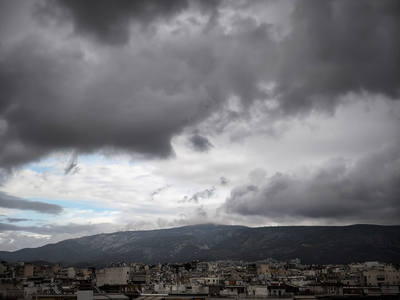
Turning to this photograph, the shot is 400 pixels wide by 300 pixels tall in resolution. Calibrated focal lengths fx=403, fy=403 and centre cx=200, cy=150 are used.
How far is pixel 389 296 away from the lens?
86.6m

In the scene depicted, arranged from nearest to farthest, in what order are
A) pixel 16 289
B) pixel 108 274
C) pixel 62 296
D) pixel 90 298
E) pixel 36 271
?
pixel 90 298 < pixel 62 296 < pixel 16 289 < pixel 108 274 < pixel 36 271

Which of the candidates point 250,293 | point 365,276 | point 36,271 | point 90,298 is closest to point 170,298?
point 90,298

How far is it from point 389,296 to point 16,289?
86637 millimetres

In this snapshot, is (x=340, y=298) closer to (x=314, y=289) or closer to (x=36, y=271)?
(x=314, y=289)

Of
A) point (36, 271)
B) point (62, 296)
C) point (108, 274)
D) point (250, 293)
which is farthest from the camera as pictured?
point (36, 271)

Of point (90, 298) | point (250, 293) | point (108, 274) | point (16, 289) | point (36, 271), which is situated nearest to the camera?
point (90, 298)

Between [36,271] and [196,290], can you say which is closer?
[196,290]

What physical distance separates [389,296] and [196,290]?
5307 centimetres

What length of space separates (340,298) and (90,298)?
55886 mm

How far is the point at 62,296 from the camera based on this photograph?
75.2 meters

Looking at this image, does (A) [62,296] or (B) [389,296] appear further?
(B) [389,296]

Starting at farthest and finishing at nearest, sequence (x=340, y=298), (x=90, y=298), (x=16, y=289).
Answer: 1. (x=16, y=289)
2. (x=340, y=298)
3. (x=90, y=298)

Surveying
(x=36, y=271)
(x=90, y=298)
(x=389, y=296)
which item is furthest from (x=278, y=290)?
(x=36, y=271)

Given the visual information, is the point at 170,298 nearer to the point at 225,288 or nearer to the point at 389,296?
the point at 225,288
